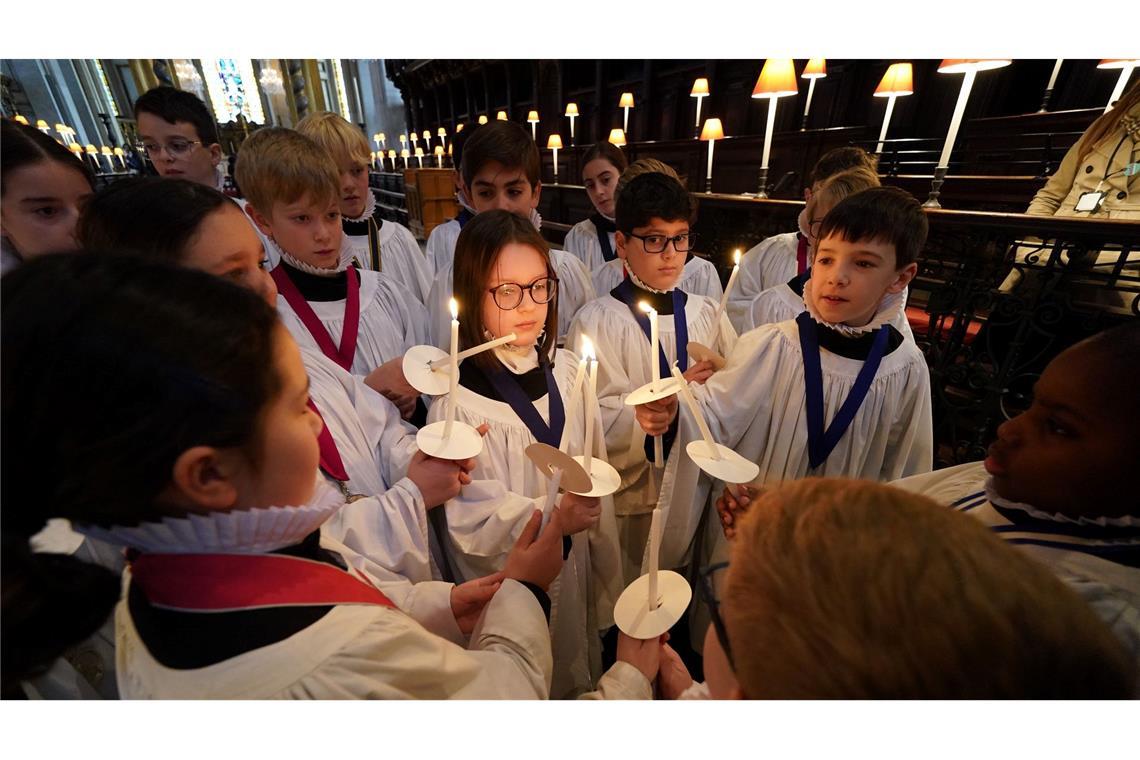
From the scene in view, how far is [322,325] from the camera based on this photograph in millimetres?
1894

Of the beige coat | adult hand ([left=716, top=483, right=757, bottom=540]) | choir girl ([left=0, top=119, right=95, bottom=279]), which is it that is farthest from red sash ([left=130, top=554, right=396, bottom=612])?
the beige coat

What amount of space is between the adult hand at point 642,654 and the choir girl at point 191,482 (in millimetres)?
340

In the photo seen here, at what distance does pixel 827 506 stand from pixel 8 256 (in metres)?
2.56

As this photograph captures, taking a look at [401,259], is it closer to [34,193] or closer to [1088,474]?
[34,193]

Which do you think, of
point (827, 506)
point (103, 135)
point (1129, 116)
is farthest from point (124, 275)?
point (103, 135)

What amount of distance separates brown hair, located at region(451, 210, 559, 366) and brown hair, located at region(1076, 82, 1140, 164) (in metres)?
3.91

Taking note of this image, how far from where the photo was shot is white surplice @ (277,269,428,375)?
6.50ft

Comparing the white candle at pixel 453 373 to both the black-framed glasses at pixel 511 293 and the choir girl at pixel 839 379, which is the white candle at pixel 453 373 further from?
the choir girl at pixel 839 379

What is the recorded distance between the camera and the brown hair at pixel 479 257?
1.54 metres

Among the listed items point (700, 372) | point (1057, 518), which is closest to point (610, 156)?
point (700, 372)

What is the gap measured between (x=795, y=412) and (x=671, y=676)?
1.12 m

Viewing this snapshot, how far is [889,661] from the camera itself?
44 centimetres

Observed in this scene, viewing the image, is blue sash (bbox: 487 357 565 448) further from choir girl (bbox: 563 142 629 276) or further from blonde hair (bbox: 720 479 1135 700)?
choir girl (bbox: 563 142 629 276)

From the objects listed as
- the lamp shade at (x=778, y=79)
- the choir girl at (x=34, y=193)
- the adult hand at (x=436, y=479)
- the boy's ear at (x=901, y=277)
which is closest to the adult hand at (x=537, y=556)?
the adult hand at (x=436, y=479)
